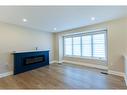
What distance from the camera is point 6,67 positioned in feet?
13.6

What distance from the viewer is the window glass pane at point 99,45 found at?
497 cm

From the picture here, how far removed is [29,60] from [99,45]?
381 centimetres

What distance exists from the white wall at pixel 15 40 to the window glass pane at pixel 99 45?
322cm

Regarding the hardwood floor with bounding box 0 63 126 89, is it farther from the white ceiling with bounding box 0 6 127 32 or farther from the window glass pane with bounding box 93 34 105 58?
the white ceiling with bounding box 0 6 127 32

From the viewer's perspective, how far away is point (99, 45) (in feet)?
16.8

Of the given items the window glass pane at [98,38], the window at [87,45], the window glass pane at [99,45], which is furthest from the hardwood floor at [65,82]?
the window glass pane at [98,38]

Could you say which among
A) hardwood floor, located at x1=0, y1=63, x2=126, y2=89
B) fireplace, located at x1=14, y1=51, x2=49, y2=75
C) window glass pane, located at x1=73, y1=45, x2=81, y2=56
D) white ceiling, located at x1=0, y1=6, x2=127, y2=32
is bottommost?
hardwood floor, located at x1=0, y1=63, x2=126, y2=89

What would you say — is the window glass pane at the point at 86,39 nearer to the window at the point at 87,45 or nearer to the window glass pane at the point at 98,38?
the window at the point at 87,45

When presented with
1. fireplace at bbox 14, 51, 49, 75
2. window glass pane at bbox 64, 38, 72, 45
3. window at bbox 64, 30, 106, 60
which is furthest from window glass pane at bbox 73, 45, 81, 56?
fireplace at bbox 14, 51, 49, 75

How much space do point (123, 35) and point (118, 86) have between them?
2.03 m

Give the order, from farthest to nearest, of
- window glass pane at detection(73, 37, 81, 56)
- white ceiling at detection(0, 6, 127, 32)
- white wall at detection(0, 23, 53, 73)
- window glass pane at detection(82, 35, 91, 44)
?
window glass pane at detection(73, 37, 81, 56) → window glass pane at detection(82, 35, 91, 44) → white wall at detection(0, 23, 53, 73) → white ceiling at detection(0, 6, 127, 32)

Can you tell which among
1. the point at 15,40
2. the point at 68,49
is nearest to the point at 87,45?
the point at 68,49

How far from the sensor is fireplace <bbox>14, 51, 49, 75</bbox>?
4375 millimetres
